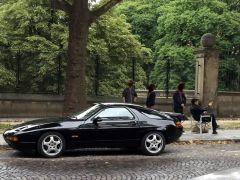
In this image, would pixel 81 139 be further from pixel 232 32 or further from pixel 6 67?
pixel 232 32

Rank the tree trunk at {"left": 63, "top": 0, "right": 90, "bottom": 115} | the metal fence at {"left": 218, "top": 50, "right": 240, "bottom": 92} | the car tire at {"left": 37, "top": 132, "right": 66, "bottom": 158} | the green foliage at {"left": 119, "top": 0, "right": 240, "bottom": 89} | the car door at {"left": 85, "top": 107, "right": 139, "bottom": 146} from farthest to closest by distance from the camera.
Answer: the green foliage at {"left": 119, "top": 0, "right": 240, "bottom": 89} < the metal fence at {"left": 218, "top": 50, "right": 240, "bottom": 92} < the tree trunk at {"left": 63, "top": 0, "right": 90, "bottom": 115} < the car door at {"left": 85, "top": 107, "right": 139, "bottom": 146} < the car tire at {"left": 37, "top": 132, "right": 66, "bottom": 158}

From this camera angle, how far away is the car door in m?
12.2

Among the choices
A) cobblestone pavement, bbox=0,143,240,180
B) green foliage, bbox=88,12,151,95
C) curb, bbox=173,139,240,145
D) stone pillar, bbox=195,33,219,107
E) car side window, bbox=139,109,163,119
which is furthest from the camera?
green foliage, bbox=88,12,151,95

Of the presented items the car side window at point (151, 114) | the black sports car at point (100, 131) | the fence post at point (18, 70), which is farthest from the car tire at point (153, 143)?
the fence post at point (18, 70)

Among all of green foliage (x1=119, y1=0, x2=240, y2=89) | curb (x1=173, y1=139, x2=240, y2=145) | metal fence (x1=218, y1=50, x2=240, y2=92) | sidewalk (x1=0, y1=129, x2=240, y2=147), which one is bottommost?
curb (x1=173, y1=139, x2=240, y2=145)

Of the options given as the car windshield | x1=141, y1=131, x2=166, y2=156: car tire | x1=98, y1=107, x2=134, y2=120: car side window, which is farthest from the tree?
x1=141, y1=131, x2=166, y2=156: car tire

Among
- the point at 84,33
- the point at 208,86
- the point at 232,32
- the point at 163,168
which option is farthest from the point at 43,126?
the point at 232,32

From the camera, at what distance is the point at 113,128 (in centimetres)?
1231

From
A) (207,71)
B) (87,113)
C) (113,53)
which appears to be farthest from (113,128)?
(113,53)

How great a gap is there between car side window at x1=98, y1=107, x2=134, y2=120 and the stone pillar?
387 inches

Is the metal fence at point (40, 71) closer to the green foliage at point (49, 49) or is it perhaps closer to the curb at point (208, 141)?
the green foliage at point (49, 49)

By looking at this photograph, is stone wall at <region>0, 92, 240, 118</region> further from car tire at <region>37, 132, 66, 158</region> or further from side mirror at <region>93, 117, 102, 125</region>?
car tire at <region>37, 132, 66, 158</region>

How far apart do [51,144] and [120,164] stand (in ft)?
5.97

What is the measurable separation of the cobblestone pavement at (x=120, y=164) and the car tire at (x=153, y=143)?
0.18 meters
